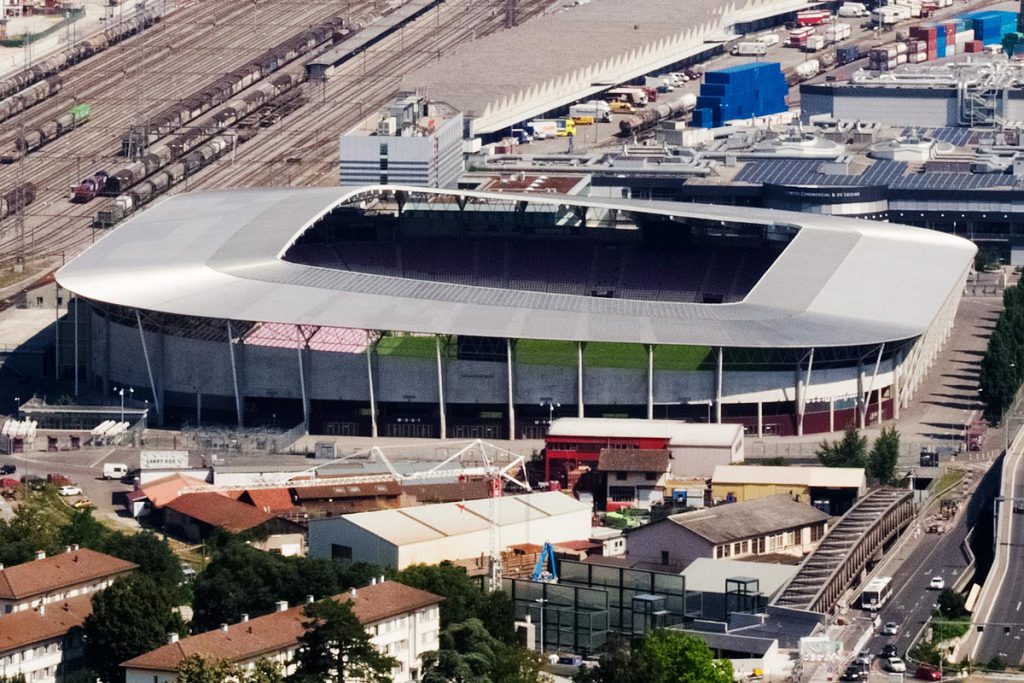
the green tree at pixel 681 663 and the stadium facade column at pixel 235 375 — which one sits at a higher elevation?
the green tree at pixel 681 663

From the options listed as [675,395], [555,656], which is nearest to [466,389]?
[675,395]

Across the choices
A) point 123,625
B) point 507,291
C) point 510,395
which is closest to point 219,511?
point 510,395

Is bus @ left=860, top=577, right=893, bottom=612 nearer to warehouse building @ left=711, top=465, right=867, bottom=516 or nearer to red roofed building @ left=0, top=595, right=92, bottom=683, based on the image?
warehouse building @ left=711, top=465, right=867, bottom=516

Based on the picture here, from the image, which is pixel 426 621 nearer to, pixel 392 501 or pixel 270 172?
pixel 392 501

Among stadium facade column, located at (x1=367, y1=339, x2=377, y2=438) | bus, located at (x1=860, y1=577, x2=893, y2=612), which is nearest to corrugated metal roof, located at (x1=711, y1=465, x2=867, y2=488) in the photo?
bus, located at (x1=860, y1=577, x2=893, y2=612)

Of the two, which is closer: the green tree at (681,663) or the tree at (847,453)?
the green tree at (681,663)

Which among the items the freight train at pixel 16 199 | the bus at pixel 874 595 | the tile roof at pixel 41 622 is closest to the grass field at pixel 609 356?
the bus at pixel 874 595

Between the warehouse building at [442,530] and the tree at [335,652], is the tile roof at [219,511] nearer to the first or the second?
the warehouse building at [442,530]
